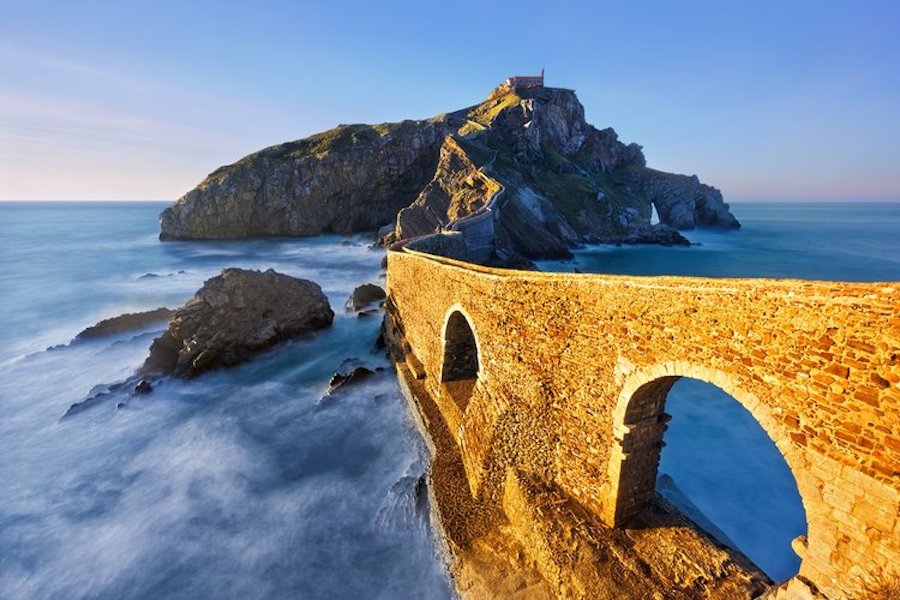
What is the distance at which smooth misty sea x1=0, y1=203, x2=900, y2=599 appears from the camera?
10.2m

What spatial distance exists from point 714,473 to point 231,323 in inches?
821

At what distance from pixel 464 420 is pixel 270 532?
5703 mm

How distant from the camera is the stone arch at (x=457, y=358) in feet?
46.4

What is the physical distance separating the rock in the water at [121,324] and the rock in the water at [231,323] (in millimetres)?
7307

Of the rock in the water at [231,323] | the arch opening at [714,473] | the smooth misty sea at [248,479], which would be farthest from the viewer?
the rock in the water at [231,323]

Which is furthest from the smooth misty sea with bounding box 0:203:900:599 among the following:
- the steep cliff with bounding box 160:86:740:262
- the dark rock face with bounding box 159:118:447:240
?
the dark rock face with bounding box 159:118:447:240

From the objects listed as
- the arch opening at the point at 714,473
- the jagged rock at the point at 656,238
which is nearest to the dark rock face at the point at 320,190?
the jagged rock at the point at 656,238

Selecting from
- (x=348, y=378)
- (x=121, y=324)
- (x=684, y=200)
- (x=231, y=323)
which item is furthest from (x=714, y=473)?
(x=684, y=200)

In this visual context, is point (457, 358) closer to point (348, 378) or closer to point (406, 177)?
point (348, 378)

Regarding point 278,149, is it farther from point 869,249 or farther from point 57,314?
point 869,249

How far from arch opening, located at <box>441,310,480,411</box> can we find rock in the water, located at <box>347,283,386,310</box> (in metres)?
15.2

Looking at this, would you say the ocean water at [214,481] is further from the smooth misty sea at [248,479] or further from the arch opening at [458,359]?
the arch opening at [458,359]

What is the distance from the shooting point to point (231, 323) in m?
21.5

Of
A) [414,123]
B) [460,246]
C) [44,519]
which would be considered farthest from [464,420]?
[414,123]
